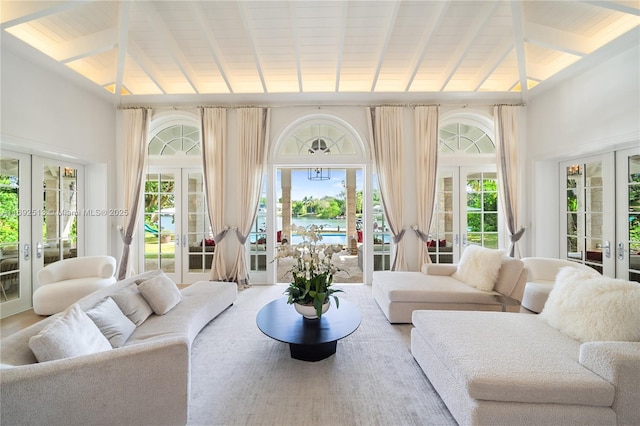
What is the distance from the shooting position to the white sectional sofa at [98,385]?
119cm

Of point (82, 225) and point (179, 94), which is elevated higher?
point (179, 94)

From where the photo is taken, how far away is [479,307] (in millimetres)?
2992

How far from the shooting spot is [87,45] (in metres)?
3.54

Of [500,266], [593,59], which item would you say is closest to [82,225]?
[500,266]

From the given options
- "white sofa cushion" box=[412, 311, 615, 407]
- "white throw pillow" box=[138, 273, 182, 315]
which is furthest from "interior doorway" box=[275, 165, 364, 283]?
"white sofa cushion" box=[412, 311, 615, 407]

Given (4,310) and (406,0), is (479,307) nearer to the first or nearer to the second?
(406,0)

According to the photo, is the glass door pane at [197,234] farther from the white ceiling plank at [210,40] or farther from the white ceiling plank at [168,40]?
the white ceiling plank at [210,40]

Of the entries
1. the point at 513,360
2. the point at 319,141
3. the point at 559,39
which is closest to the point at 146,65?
the point at 319,141

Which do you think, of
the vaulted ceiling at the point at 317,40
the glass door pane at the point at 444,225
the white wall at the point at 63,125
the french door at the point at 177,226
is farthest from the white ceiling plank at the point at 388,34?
the white wall at the point at 63,125

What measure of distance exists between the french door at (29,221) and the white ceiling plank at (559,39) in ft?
23.1

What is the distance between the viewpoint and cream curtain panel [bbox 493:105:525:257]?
4547 mm

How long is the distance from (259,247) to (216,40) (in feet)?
11.0

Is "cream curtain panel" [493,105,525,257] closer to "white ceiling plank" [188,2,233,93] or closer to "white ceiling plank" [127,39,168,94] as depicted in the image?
"white ceiling plank" [188,2,233,93]

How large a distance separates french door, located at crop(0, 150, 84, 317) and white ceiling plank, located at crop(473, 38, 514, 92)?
681 cm
